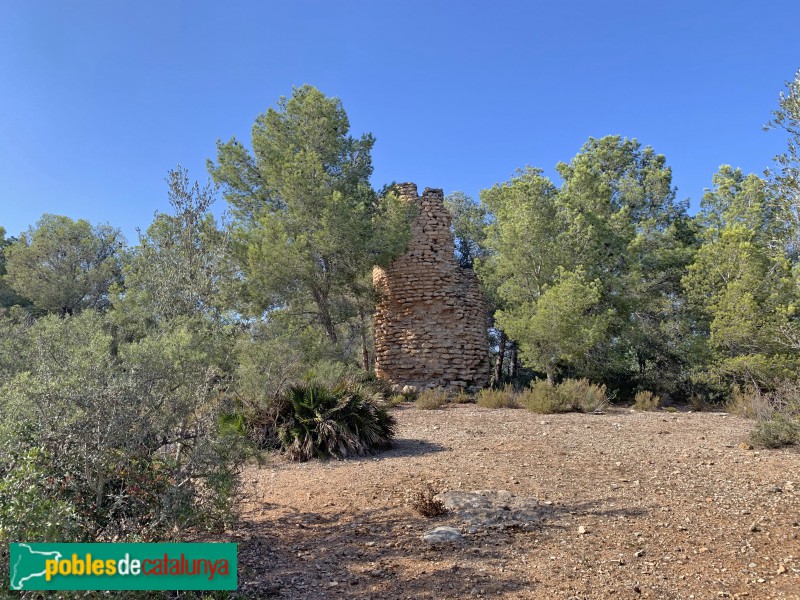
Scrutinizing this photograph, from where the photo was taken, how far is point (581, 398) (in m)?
10.8

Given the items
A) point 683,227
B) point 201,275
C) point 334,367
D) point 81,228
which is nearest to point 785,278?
point 683,227

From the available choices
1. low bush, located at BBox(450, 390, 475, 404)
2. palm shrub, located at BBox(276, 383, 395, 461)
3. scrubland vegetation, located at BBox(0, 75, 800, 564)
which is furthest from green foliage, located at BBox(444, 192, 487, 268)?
palm shrub, located at BBox(276, 383, 395, 461)

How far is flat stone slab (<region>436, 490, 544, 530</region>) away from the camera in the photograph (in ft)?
14.1

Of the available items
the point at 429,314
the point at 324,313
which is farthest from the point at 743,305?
the point at 324,313

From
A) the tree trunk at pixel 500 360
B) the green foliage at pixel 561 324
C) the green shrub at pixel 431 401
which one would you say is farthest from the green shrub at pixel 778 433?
the tree trunk at pixel 500 360

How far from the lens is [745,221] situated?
14.8m

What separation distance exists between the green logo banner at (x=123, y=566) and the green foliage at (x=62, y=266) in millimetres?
20378

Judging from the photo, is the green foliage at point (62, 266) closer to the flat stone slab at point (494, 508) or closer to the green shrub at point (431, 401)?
the green shrub at point (431, 401)

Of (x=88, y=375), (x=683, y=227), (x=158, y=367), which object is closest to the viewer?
(x=88, y=375)

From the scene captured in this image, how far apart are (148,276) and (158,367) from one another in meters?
2.98

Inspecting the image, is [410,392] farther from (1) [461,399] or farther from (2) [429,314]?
(2) [429,314]

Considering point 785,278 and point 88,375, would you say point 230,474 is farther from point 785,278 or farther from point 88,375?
point 785,278

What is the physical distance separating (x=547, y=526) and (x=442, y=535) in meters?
0.87

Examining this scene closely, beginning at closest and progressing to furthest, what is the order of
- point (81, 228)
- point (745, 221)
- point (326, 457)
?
point (326, 457), point (745, 221), point (81, 228)
